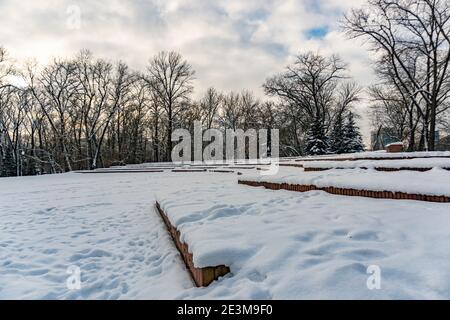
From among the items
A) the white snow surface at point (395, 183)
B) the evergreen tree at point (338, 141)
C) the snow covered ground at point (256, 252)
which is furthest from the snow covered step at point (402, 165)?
the evergreen tree at point (338, 141)

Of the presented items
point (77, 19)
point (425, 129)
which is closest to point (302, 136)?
point (425, 129)

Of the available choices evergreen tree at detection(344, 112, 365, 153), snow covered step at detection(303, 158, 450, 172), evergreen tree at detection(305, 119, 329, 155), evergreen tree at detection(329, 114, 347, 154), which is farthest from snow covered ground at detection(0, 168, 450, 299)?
evergreen tree at detection(344, 112, 365, 153)

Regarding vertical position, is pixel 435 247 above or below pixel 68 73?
below

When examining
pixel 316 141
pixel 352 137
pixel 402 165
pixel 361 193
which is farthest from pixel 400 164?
pixel 352 137

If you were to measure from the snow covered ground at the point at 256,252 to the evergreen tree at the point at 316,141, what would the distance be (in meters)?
23.1

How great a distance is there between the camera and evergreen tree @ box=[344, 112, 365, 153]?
2973 centimetres

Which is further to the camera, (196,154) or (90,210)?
Result: (196,154)

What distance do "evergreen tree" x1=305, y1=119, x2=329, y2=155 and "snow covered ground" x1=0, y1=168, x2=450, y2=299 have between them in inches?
910

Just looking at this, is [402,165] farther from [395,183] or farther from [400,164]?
[395,183]

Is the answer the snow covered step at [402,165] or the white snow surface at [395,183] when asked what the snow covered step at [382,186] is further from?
the snow covered step at [402,165]

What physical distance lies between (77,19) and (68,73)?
895 inches

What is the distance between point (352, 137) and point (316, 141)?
5.37 m

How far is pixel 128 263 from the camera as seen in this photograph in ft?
11.6
